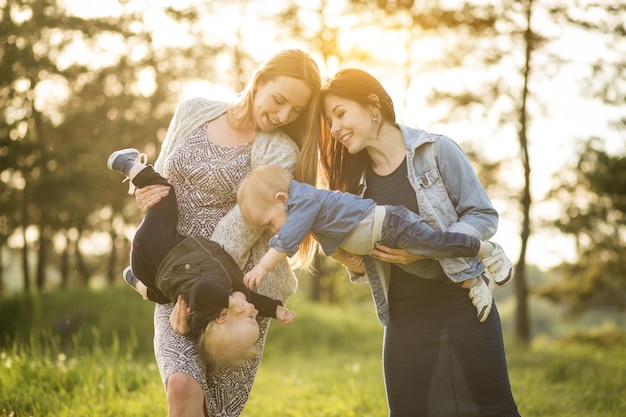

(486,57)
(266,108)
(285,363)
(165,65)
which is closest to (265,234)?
(266,108)

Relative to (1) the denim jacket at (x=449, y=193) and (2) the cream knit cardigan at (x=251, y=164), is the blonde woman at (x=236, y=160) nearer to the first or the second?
(2) the cream knit cardigan at (x=251, y=164)

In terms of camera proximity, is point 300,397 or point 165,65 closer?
point 300,397

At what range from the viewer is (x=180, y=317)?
10.4 ft

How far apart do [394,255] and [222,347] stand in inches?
34.9

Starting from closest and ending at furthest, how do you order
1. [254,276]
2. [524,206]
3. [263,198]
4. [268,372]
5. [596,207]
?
[254,276], [263,198], [268,372], [524,206], [596,207]

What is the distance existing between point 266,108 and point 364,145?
0.51 metres

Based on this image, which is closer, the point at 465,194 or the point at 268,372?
the point at 465,194

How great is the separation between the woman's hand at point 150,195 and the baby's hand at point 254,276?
0.55 meters

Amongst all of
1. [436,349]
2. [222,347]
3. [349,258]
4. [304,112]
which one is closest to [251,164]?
Answer: [304,112]

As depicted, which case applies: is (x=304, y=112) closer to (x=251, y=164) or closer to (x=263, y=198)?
(x=251, y=164)

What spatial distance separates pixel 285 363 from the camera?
11211 millimetres

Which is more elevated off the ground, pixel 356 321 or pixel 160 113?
pixel 160 113

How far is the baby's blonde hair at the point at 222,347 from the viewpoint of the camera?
3129mm

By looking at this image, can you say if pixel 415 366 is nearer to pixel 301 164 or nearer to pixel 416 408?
pixel 416 408
